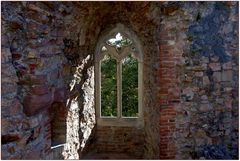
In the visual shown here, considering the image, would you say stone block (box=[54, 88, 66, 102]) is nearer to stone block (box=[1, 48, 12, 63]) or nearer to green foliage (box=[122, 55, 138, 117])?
stone block (box=[1, 48, 12, 63])

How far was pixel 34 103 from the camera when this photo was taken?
10.7ft

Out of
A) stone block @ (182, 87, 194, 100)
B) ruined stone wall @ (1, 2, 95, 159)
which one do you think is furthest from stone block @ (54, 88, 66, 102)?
stone block @ (182, 87, 194, 100)

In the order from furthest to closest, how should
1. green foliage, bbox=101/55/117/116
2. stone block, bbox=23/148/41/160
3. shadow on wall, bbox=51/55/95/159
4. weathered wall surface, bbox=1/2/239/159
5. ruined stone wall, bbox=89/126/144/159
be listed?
green foliage, bbox=101/55/117/116, ruined stone wall, bbox=89/126/144/159, shadow on wall, bbox=51/55/95/159, weathered wall surface, bbox=1/2/239/159, stone block, bbox=23/148/41/160

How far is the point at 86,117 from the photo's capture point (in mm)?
5766

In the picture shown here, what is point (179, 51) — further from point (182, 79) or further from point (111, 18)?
point (111, 18)

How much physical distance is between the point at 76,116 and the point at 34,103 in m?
1.75

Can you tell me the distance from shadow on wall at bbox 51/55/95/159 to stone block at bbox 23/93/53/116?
0.38 metres

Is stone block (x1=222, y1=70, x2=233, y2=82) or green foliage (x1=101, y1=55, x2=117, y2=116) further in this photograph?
green foliage (x1=101, y1=55, x2=117, y2=116)

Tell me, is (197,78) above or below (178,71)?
below

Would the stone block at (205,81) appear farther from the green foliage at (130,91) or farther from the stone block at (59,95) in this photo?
the green foliage at (130,91)

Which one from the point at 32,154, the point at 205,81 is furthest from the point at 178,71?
the point at 32,154

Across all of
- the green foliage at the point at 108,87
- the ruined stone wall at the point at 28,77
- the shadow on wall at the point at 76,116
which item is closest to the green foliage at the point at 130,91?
the green foliage at the point at 108,87

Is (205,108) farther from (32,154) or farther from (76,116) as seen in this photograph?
(32,154)

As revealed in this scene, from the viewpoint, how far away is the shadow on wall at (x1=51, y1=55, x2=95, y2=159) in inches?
162
